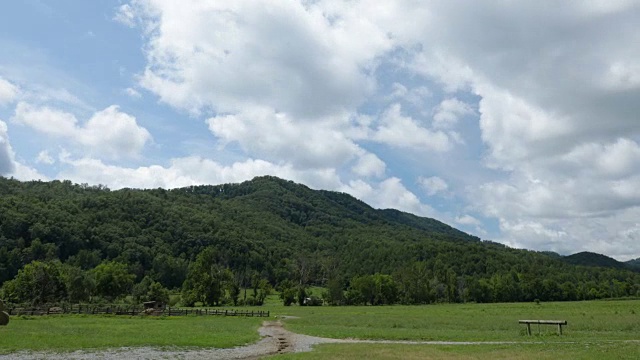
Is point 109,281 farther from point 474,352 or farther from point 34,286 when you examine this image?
point 474,352

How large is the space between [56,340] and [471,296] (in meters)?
133

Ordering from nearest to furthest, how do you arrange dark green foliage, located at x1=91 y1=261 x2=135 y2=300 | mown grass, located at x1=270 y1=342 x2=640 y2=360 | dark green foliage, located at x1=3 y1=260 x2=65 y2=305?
mown grass, located at x1=270 y1=342 x2=640 y2=360
dark green foliage, located at x1=3 y1=260 x2=65 y2=305
dark green foliage, located at x1=91 y1=261 x2=135 y2=300

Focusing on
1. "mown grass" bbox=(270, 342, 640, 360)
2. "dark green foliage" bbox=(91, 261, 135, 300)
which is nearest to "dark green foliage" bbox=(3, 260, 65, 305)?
"dark green foliage" bbox=(91, 261, 135, 300)

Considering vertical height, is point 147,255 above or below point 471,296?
above

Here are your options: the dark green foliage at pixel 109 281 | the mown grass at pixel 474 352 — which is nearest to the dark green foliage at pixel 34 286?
the dark green foliage at pixel 109 281

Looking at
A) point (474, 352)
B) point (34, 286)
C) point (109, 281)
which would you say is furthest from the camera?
point (109, 281)

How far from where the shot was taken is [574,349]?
25.8m

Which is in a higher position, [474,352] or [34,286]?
[34,286]

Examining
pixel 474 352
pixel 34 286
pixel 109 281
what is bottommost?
pixel 474 352

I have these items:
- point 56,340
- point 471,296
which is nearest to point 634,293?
point 471,296

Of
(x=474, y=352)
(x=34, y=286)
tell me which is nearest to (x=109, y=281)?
(x=34, y=286)

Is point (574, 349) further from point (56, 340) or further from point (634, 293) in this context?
point (634, 293)

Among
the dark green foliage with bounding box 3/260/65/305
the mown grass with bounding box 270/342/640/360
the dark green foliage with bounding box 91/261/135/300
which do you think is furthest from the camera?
the dark green foliage with bounding box 91/261/135/300

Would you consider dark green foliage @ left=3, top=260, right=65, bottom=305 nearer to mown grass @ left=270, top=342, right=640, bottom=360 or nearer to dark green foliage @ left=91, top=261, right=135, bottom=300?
dark green foliage @ left=91, top=261, right=135, bottom=300
